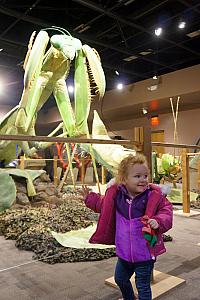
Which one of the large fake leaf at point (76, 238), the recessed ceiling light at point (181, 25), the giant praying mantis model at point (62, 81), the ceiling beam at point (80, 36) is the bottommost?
the large fake leaf at point (76, 238)

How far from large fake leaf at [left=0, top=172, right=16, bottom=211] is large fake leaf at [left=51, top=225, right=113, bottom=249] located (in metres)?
1.05

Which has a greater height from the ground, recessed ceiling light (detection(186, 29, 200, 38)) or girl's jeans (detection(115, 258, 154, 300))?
recessed ceiling light (detection(186, 29, 200, 38))

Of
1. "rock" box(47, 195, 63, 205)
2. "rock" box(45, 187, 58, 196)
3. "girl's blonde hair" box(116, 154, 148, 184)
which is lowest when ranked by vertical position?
"rock" box(47, 195, 63, 205)

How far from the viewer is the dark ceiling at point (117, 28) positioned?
454 centimetres

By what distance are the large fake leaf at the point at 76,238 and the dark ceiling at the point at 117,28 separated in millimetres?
3168

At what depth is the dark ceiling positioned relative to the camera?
4539 millimetres

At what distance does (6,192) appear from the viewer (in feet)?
12.5

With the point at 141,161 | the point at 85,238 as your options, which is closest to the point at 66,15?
the point at 85,238

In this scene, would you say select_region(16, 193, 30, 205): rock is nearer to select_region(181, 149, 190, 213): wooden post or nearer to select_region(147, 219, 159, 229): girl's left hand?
select_region(181, 149, 190, 213): wooden post

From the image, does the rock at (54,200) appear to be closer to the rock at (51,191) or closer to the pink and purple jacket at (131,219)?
the rock at (51,191)

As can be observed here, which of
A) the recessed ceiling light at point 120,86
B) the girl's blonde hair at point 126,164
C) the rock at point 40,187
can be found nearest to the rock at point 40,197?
the rock at point 40,187

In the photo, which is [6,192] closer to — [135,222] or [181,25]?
[135,222]

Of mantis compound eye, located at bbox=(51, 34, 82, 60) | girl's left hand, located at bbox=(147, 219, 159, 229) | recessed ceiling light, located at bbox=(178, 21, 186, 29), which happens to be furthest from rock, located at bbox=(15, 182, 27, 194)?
recessed ceiling light, located at bbox=(178, 21, 186, 29)

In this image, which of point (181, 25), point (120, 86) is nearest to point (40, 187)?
point (181, 25)
